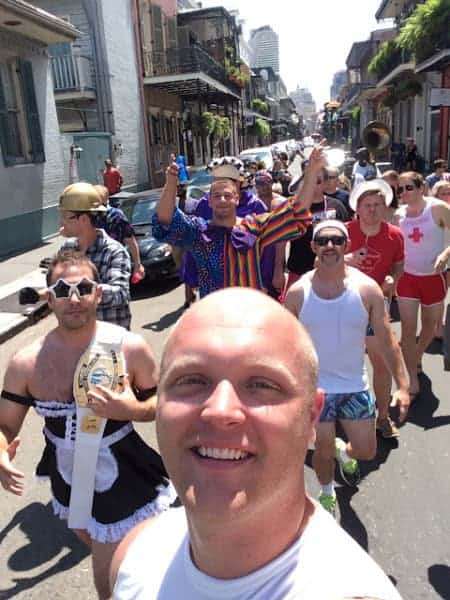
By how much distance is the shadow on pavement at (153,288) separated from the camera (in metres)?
8.78

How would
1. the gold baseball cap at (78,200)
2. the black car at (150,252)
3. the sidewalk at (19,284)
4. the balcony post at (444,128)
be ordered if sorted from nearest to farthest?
1. the gold baseball cap at (78,200)
2. the sidewalk at (19,284)
3. the black car at (150,252)
4. the balcony post at (444,128)

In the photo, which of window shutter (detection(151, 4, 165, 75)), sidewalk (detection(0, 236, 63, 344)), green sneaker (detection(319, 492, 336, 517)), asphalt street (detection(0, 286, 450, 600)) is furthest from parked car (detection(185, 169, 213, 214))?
window shutter (detection(151, 4, 165, 75))

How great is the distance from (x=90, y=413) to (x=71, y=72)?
18.8 meters

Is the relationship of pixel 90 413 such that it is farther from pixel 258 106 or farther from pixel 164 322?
pixel 258 106

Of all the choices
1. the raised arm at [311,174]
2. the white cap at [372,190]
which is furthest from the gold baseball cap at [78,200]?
the white cap at [372,190]

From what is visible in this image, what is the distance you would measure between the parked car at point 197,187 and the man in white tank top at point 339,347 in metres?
5.36

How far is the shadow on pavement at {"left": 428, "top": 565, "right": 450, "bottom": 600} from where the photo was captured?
2631 mm

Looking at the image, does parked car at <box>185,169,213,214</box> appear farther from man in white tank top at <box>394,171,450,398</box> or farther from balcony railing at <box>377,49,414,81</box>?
balcony railing at <box>377,49,414,81</box>

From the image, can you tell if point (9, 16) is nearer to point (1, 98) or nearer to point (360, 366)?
point (1, 98)

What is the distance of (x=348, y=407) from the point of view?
120 inches

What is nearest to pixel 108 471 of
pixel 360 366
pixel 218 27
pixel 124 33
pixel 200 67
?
pixel 360 366

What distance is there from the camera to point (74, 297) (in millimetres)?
2312

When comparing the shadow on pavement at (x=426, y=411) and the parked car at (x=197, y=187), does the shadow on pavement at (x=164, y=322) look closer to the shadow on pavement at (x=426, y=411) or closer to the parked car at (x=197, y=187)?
the parked car at (x=197, y=187)

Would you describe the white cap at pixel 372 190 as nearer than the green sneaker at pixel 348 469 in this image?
No
